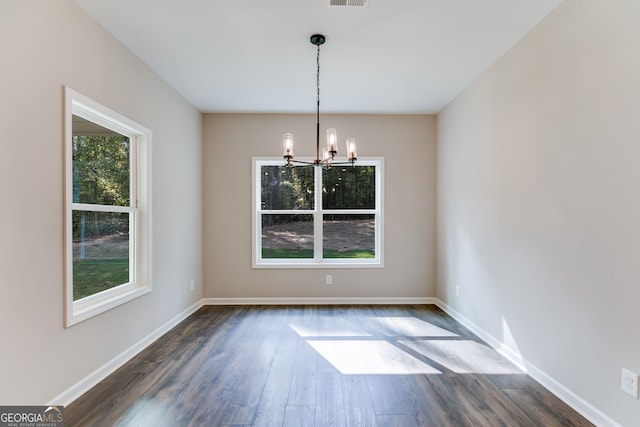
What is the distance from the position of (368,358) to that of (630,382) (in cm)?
176

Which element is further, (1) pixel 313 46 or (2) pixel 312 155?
(2) pixel 312 155

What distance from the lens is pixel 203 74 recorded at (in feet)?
11.8

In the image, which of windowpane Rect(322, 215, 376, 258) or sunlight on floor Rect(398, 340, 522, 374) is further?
windowpane Rect(322, 215, 376, 258)

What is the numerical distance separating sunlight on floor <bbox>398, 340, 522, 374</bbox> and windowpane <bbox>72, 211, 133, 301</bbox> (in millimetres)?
2758

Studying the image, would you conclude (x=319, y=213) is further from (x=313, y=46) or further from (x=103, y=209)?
(x=103, y=209)

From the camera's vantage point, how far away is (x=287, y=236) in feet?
17.0

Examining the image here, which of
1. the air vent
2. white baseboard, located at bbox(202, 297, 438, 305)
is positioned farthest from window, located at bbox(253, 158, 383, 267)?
the air vent

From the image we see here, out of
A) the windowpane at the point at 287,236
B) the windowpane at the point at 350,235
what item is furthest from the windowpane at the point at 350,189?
the windowpane at the point at 287,236

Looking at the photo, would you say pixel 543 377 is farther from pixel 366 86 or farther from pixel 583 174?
pixel 366 86

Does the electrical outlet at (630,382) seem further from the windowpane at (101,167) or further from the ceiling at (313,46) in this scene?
the windowpane at (101,167)

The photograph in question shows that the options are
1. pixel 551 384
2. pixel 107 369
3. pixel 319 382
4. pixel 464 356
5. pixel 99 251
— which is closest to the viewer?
pixel 551 384

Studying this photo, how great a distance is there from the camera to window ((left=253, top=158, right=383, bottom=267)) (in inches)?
203

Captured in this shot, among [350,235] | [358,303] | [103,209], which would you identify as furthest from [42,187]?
[358,303]

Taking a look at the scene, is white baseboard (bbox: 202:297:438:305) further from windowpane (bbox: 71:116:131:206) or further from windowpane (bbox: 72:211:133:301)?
windowpane (bbox: 71:116:131:206)
